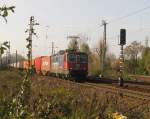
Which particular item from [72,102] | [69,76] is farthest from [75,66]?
[72,102]

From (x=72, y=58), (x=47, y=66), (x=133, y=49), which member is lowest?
(x=47, y=66)

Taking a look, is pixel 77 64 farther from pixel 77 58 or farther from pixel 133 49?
pixel 133 49

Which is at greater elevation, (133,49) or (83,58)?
(133,49)

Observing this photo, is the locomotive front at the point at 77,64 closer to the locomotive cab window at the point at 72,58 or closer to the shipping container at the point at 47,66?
the locomotive cab window at the point at 72,58

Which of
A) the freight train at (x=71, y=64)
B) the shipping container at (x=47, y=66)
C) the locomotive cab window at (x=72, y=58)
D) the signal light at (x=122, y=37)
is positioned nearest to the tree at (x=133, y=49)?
the shipping container at (x=47, y=66)

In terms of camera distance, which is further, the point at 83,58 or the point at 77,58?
the point at 83,58

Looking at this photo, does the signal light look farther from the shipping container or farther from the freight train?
the shipping container

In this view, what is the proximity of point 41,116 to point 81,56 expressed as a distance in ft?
111

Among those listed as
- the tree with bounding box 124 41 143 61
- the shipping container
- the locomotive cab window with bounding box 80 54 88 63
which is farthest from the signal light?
the tree with bounding box 124 41 143 61

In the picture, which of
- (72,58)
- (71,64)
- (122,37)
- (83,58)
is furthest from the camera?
(83,58)

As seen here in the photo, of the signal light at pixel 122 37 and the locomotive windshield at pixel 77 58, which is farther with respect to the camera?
the locomotive windshield at pixel 77 58

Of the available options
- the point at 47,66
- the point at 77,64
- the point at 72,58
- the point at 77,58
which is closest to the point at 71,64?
the point at 72,58

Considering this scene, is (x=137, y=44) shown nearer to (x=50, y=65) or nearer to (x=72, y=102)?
(x=50, y=65)

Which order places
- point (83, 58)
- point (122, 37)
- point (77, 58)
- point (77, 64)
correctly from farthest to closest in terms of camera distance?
point (83, 58), point (77, 58), point (77, 64), point (122, 37)
